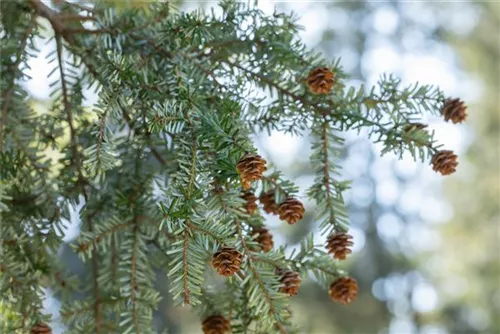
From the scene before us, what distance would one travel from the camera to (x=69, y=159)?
2.43 ft

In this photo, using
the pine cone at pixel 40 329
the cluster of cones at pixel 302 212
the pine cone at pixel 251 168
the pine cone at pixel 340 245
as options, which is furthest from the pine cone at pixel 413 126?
the pine cone at pixel 40 329

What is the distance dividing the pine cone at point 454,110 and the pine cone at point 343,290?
212 mm

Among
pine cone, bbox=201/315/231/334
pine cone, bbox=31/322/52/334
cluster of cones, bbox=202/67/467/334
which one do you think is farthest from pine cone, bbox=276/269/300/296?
pine cone, bbox=31/322/52/334

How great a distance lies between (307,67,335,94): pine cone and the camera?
25.6 inches

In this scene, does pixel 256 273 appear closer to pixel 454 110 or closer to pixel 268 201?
pixel 268 201

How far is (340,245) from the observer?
2.11 ft

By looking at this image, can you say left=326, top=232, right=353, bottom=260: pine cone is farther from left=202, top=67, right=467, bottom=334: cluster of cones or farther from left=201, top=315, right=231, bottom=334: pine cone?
left=201, top=315, right=231, bottom=334: pine cone

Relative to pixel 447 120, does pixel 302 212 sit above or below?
below

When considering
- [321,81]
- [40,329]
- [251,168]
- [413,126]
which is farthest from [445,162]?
[40,329]

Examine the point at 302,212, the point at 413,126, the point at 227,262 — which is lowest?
the point at 227,262

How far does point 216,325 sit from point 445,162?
11.5 inches

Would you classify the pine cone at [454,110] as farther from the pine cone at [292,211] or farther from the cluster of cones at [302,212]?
the pine cone at [292,211]

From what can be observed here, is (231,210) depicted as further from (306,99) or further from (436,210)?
(436,210)

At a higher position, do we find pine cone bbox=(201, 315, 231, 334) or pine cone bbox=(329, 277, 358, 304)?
pine cone bbox=(329, 277, 358, 304)
